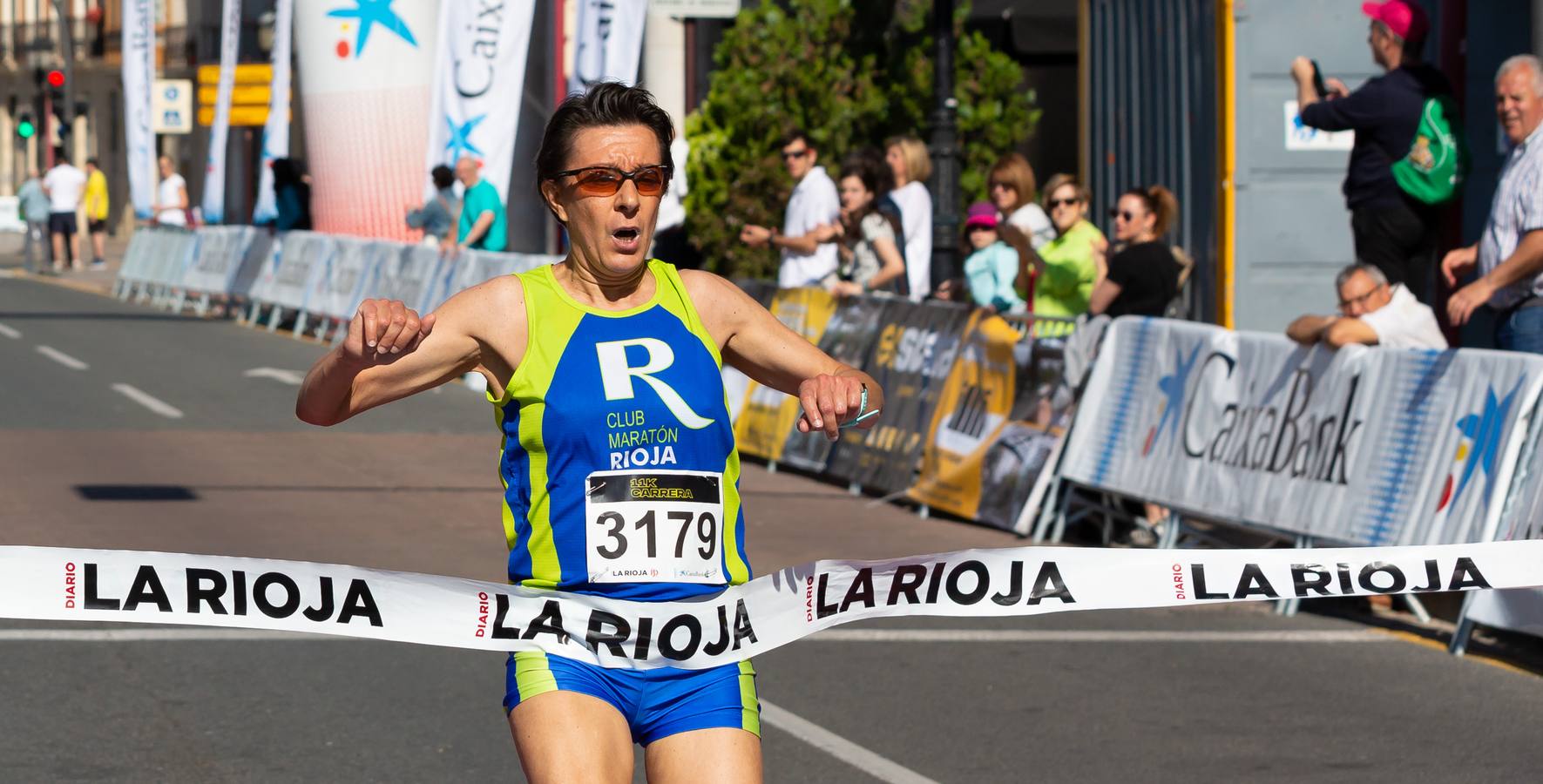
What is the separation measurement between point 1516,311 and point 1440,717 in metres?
2.52

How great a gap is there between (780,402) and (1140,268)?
3.58 meters

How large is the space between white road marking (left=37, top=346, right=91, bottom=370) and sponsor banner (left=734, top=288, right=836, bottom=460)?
7823mm

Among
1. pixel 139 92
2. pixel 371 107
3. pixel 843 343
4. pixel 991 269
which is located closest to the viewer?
pixel 991 269

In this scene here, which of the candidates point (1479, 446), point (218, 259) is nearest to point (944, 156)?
point (1479, 446)

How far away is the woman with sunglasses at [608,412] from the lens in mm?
3828

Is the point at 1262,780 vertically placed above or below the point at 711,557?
below

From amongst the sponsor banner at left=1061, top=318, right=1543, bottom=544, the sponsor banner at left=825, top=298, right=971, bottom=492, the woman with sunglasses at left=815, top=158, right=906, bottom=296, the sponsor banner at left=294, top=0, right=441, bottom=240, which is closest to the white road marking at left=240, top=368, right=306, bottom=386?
the sponsor banner at left=294, top=0, right=441, bottom=240

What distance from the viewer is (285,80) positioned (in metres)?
29.9

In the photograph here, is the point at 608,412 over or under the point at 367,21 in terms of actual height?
under

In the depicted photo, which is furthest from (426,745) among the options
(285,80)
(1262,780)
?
(285,80)

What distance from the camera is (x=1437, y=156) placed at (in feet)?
33.6

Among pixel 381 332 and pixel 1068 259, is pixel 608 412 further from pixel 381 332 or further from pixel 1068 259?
pixel 1068 259

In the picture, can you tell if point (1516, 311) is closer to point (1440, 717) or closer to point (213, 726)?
point (1440, 717)

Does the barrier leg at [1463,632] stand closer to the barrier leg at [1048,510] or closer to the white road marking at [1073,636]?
the white road marking at [1073,636]
